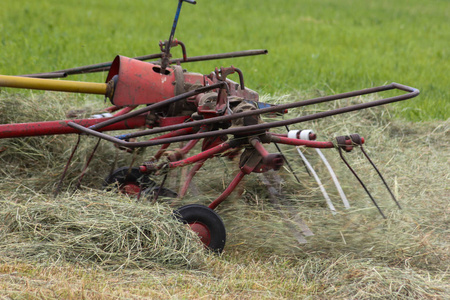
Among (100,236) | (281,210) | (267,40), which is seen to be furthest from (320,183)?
(267,40)

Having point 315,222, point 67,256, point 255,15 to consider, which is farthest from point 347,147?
point 255,15

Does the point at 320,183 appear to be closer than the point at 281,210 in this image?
No

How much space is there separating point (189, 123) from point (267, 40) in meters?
7.92

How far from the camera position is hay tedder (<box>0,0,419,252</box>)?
12.3 feet

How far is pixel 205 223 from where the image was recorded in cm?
382

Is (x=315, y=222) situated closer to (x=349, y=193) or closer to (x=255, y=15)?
(x=349, y=193)

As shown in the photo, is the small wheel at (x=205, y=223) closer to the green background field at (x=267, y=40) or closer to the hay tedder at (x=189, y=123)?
the hay tedder at (x=189, y=123)

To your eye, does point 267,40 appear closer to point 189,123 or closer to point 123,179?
point 123,179

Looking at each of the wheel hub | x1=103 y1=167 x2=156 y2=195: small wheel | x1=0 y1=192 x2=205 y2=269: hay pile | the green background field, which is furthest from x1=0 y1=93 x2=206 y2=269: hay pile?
the green background field

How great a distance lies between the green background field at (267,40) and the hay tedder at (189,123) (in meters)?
2.71

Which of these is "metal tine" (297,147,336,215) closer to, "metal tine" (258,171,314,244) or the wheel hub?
"metal tine" (258,171,314,244)

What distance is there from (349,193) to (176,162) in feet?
4.35

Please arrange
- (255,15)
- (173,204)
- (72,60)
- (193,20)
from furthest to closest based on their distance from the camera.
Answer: (255,15) < (193,20) < (72,60) < (173,204)

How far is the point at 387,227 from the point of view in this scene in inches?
158
